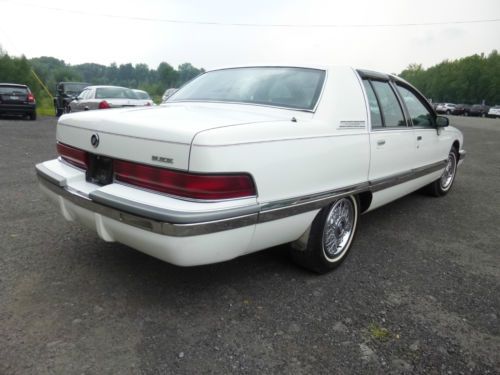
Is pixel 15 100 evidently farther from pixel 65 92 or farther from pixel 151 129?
pixel 151 129

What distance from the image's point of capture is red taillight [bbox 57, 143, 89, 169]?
2738 millimetres

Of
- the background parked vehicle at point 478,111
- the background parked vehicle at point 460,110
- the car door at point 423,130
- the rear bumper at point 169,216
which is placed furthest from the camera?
the background parked vehicle at point 460,110

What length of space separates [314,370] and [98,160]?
1.79m

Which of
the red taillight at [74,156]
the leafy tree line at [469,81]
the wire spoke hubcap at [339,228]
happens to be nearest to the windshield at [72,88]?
the red taillight at [74,156]

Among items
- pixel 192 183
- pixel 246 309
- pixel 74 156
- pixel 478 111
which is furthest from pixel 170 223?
Answer: pixel 478 111

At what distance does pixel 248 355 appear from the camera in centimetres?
211

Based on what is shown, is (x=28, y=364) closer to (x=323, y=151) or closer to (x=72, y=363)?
(x=72, y=363)

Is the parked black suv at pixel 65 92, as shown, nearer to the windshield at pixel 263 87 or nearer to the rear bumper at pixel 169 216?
the windshield at pixel 263 87

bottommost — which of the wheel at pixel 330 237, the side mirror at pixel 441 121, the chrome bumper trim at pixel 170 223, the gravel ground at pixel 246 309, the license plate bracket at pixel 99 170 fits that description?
the gravel ground at pixel 246 309

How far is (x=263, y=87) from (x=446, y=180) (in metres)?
3.74

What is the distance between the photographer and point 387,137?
11.4 feet

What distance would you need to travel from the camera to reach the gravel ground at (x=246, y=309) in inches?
81.7

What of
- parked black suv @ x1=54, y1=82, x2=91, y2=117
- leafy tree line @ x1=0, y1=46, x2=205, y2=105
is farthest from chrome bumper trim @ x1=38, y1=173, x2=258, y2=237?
leafy tree line @ x1=0, y1=46, x2=205, y2=105

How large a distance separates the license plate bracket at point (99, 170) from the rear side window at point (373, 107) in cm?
208
